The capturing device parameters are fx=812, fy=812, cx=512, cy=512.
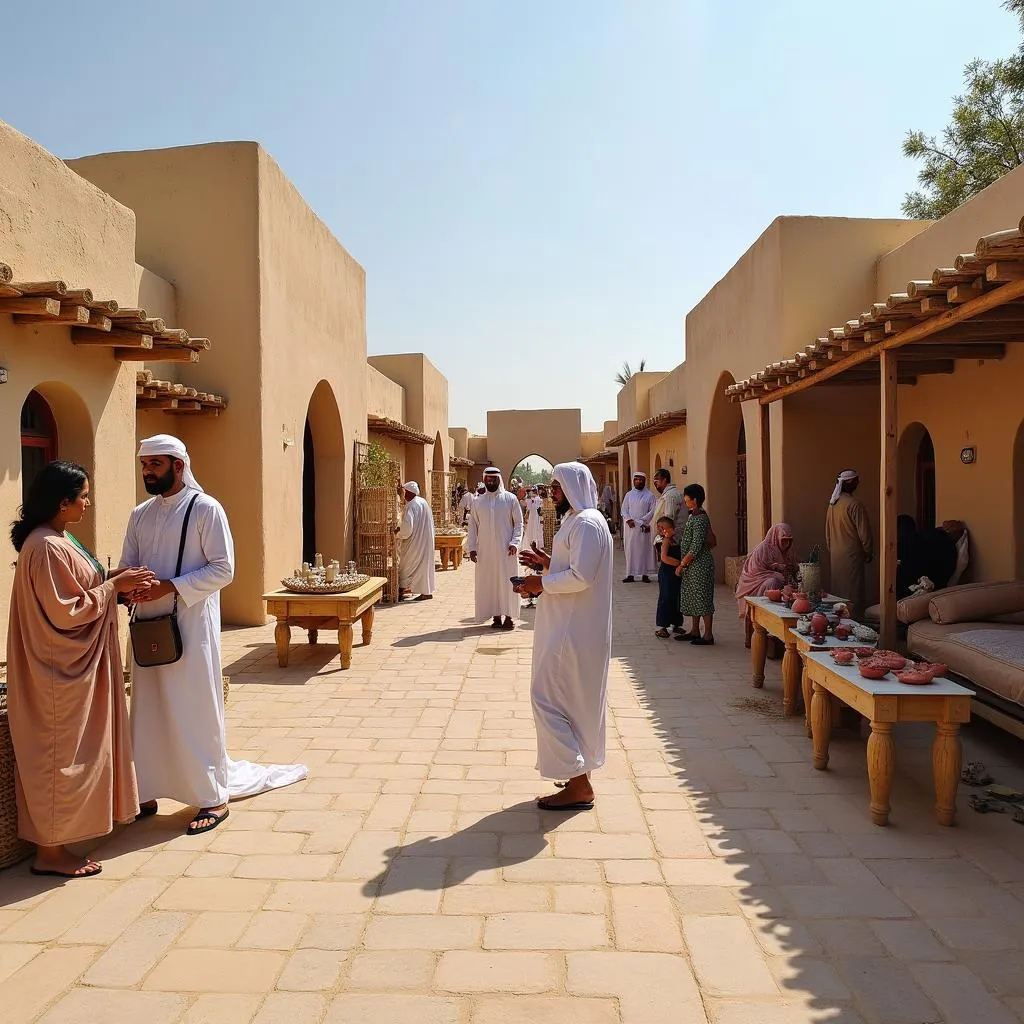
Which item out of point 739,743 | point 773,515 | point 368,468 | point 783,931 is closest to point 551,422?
point 368,468

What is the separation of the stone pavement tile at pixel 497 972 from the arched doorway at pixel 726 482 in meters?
10.4

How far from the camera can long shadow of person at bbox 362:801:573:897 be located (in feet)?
10.8

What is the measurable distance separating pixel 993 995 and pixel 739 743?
8.46ft

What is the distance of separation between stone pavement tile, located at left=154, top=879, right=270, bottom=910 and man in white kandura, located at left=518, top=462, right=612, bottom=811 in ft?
4.62

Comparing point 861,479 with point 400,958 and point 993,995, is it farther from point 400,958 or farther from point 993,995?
point 400,958

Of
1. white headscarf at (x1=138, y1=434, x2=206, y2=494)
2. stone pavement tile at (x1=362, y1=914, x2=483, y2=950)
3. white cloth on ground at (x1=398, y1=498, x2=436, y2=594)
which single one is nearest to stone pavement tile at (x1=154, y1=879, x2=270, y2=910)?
stone pavement tile at (x1=362, y1=914, x2=483, y2=950)

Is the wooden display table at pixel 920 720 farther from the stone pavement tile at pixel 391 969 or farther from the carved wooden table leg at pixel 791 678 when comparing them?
the stone pavement tile at pixel 391 969

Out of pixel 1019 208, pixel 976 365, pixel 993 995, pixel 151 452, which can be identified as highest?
pixel 1019 208

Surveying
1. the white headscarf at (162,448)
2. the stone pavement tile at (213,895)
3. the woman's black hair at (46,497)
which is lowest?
the stone pavement tile at (213,895)

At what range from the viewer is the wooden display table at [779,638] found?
5.63m

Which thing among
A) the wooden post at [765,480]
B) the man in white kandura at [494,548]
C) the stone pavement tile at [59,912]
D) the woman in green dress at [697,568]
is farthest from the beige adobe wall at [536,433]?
the stone pavement tile at [59,912]

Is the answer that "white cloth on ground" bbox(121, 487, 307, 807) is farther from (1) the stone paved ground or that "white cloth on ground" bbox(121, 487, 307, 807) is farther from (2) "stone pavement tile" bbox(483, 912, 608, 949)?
(2) "stone pavement tile" bbox(483, 912, 608, 949)

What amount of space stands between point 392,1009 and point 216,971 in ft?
2.11

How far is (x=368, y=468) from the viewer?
12.6 m
